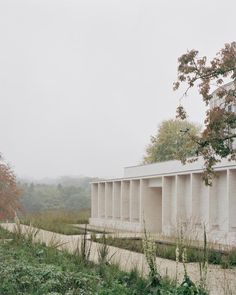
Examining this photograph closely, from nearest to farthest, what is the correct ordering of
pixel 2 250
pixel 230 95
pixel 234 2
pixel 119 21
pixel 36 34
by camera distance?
pixel 2 250, pixel 230 95, pixel 234 2, pixel 119 21, pixel 36 34

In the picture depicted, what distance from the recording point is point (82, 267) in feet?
26.5

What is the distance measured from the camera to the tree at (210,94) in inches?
418

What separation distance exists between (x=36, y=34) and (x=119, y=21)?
4788 mm

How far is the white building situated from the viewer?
17.1 metres

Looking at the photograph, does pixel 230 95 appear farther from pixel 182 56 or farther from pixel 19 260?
pixel 19 260

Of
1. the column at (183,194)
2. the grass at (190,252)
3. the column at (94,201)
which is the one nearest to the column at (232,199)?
the column at (183,194)

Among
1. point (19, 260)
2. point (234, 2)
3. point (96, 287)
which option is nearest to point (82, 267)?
point (19, 260)

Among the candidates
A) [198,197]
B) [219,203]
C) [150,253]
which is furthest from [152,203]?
[150,253]

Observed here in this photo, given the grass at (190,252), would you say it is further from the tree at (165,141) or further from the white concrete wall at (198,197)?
the tree at (165,141)

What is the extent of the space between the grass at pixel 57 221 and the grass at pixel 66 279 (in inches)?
171

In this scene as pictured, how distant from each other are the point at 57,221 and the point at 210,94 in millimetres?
15261

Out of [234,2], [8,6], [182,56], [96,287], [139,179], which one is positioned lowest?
[96,287]

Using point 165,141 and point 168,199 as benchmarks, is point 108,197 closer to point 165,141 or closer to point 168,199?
point 168,199

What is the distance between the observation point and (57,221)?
2500cm
